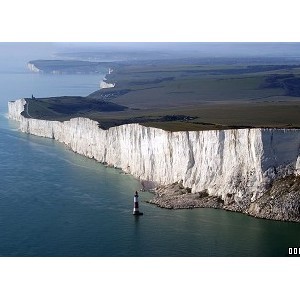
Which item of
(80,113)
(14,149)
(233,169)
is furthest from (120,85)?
(233,169)

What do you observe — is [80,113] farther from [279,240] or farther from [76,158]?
[279,240]

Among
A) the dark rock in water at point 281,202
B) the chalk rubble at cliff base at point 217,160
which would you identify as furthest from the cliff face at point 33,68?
the dark rock in water at point 281,202

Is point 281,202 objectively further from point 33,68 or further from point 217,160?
point 33,68

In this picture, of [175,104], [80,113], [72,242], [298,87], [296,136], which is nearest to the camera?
[72,242]

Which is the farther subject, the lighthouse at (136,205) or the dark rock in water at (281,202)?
the lighthouse at (136,205)

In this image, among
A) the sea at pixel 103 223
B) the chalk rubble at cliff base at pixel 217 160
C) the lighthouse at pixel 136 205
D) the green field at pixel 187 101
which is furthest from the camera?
the green field at pixel 187 101

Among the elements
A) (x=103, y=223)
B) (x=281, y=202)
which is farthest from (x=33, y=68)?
(x=281, y=202)

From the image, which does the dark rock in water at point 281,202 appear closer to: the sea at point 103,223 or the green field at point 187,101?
the sea at point 103,223
